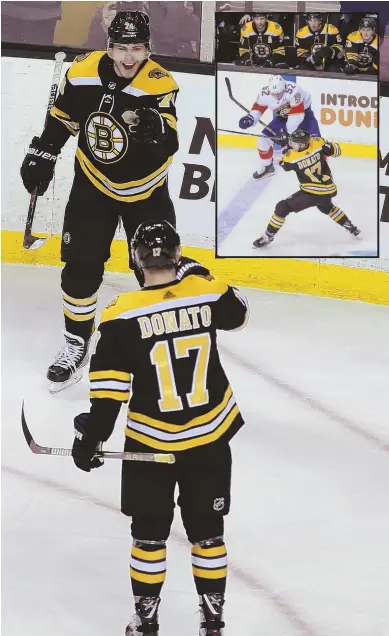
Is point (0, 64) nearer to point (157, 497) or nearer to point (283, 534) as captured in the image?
point (283, 534)

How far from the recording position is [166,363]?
9.08 ft

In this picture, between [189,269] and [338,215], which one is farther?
[338,215]

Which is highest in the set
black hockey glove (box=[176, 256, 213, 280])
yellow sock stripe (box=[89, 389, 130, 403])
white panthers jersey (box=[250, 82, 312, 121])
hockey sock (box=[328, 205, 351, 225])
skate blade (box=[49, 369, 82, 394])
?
white panthers jersey (box=[250, 82, 312, 121])

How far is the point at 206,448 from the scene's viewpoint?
2.81 meters

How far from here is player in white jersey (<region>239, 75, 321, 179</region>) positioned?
5648 mm

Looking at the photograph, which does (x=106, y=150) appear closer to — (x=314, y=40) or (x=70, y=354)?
(x=70, y=354)

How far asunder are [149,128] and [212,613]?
5.37 ft

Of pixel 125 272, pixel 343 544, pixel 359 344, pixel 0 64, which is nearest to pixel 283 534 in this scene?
pixel 343 544

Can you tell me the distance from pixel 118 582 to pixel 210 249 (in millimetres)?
2612

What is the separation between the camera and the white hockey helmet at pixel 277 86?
5645 mm

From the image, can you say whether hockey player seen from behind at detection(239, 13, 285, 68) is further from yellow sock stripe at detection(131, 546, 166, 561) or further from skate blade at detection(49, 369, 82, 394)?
yellow sock stripe at detection(131, 546, 166, 561)

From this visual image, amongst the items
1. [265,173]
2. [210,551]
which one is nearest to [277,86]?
[265,173]

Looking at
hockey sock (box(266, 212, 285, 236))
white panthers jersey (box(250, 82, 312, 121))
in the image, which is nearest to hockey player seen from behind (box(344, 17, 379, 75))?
white panthers jersey (box(250, 82, 312, 121))

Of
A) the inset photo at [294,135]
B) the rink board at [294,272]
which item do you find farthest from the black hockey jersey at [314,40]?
the rink board at [294,272]
